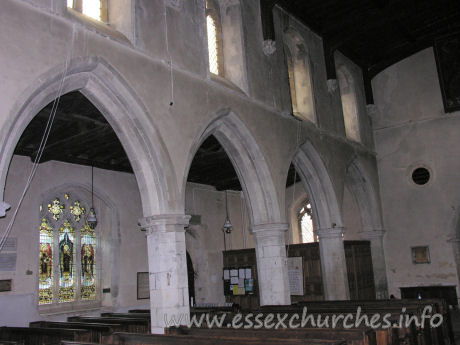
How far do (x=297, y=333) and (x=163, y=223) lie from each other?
112 inches

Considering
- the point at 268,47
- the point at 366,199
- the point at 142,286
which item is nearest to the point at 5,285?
the point at 142,286

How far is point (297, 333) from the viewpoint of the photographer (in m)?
5.78

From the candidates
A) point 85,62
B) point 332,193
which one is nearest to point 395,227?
point 332,193

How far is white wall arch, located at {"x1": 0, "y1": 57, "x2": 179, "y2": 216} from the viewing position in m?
6.84

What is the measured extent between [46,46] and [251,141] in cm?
479

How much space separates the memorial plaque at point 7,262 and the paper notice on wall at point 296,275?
7468 mm

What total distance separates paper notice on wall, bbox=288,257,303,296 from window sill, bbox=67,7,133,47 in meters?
8.72

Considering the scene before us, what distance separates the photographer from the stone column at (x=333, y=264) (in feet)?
40.4

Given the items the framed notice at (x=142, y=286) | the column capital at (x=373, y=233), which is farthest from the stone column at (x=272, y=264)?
the column capital at (x=373, y=233)

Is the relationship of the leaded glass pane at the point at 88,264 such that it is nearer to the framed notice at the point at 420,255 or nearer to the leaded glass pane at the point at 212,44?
the leaded glass pane at the point at 212,44

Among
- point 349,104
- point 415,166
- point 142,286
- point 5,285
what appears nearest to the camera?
point 5,285

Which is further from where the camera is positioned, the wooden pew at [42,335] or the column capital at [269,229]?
the column capital at [269,229]

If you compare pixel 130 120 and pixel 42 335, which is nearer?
pixel 130 120

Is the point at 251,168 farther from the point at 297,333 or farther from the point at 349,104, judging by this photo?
the point at 349,104
